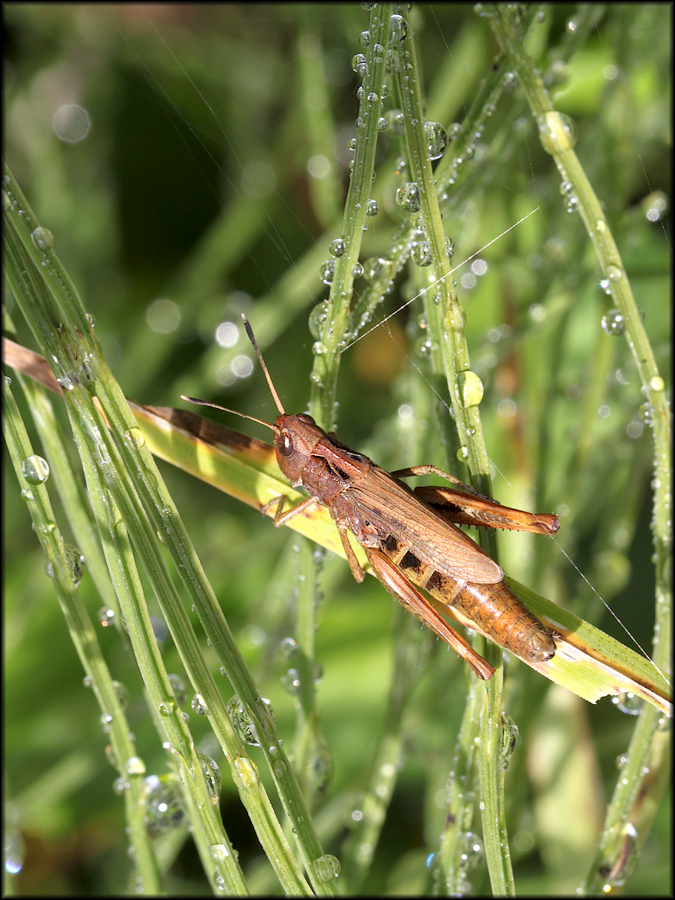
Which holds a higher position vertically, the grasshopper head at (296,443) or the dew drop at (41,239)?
the dew drop at (41,239)

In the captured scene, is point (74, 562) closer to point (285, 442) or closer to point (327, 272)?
point (285, 442)

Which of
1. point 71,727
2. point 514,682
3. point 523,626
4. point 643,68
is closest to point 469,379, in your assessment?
point 523,626

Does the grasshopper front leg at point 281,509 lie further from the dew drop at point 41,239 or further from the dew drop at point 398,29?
the dew drop at point 398,29

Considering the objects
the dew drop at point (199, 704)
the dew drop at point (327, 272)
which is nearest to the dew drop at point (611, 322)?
the dew drop at point (327, 272)

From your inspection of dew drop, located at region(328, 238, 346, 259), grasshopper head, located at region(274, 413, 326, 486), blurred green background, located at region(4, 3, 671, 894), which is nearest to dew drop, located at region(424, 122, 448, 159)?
dew drop, located at region(328, 238, 346, 259)

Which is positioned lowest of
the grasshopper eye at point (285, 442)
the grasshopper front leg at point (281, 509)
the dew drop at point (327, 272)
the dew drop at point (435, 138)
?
the grasshopper front leg at point (281, 509)

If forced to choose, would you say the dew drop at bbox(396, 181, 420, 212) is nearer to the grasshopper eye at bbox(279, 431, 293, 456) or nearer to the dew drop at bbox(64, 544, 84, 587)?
the grasshopper eye at bbox(279, 431, 293, 456)

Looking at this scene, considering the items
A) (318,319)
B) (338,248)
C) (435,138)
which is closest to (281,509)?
(318,319)
